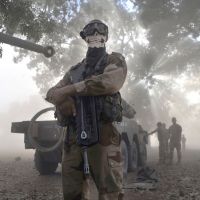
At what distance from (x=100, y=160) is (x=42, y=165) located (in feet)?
27.7

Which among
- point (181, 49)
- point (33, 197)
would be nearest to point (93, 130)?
point (33, 197)

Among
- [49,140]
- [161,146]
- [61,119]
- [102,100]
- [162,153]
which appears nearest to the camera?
[102,100]

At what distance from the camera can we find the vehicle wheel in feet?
38.9

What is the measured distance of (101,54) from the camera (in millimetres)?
3582

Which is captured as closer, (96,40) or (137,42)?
(96,40)

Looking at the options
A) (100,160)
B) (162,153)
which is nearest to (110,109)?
(100,160)

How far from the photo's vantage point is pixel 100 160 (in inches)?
130

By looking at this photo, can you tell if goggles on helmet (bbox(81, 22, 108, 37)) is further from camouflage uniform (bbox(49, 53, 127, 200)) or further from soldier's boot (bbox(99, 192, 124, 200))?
soldier's boot (bbox(99, 192, 124, 200))

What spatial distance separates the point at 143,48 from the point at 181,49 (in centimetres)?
388

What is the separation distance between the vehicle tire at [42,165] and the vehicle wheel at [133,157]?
7.07 ft

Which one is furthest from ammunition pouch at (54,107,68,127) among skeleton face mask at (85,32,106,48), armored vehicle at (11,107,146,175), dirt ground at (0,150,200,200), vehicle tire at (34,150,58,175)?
vehicle tire at (34,150,58,175)

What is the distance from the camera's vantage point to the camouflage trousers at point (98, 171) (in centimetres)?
329

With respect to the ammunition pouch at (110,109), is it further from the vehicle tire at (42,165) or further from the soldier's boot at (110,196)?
the vehicle tire at (42,165)

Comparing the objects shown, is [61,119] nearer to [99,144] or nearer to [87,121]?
[87,121]
